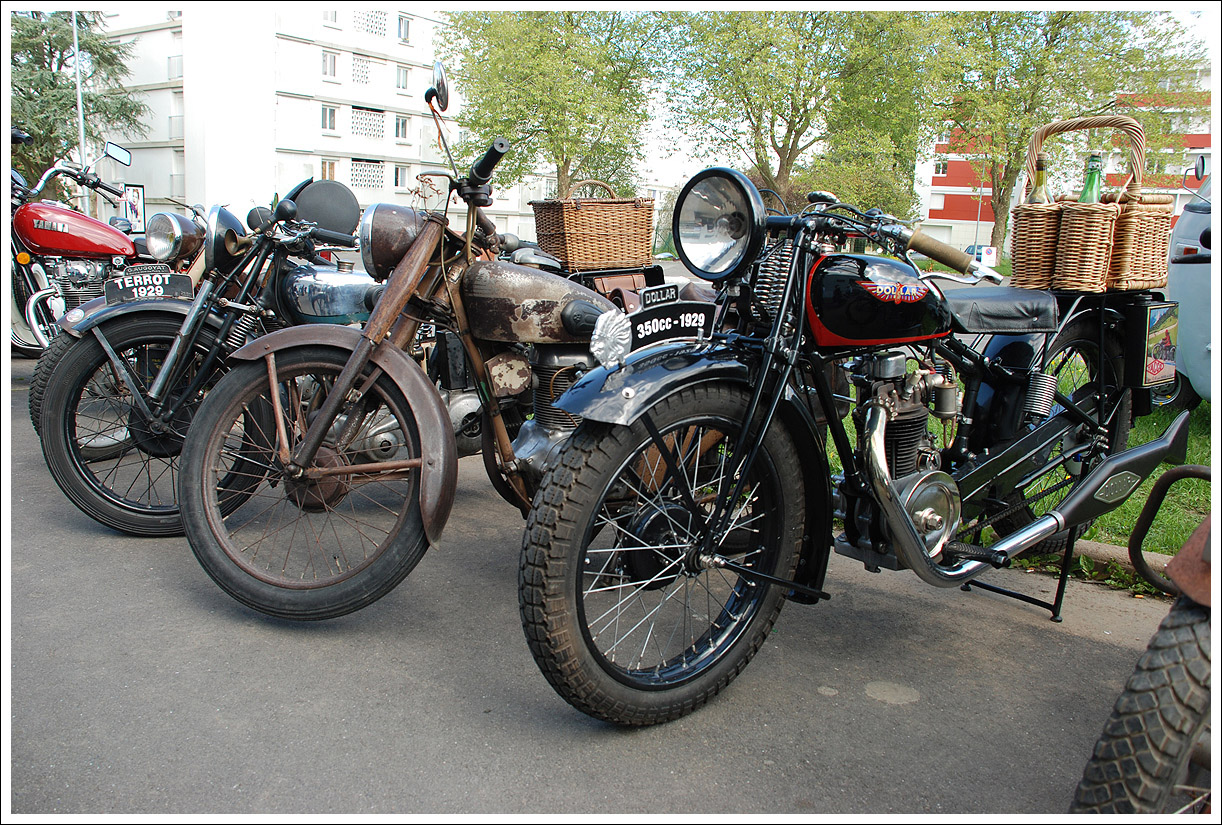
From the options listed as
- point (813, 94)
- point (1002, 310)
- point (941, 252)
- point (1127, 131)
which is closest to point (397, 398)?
point (941, 252)

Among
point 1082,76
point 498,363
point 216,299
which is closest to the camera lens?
point 498,363

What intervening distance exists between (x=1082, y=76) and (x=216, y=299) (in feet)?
100

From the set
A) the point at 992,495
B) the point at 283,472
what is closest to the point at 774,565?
the point at 992,495

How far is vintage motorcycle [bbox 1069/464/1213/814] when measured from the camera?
1416mm

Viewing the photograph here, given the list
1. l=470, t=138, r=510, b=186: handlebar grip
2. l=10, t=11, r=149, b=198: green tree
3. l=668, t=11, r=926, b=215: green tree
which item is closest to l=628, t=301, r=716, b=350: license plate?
l=470, t=138, r=510, b=186: handlebar grip

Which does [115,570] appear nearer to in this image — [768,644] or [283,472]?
[283,472]

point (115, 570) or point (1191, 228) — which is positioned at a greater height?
point (1191, 228)

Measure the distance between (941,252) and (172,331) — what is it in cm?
297

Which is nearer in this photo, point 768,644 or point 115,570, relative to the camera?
point 768,644

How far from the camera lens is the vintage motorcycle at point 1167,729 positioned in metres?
1.42

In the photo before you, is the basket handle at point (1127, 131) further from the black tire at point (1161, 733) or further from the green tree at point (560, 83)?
the green tree at point (560, 83)

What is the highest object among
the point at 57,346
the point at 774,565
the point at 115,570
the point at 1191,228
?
the point at 1191,228

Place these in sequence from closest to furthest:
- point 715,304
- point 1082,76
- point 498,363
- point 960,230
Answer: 1. point 715,304
2. point 498,363
3. point 1082,76
4. point 960,230

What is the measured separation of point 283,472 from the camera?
284cm
